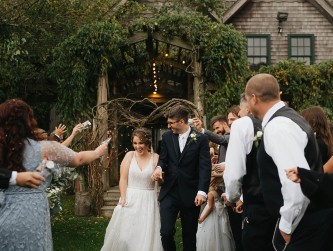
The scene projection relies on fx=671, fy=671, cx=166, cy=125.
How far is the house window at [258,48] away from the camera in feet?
78.0

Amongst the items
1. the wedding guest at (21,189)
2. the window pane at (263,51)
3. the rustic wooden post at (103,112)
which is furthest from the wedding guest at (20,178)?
the window pane at (263,51)

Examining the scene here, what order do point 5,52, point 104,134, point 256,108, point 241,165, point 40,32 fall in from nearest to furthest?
point 256,108 < point 241,165 < point 5,52 < point 104,134 < point 40,32

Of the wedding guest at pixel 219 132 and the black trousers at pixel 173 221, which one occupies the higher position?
the wedding guest at pixel 219 132

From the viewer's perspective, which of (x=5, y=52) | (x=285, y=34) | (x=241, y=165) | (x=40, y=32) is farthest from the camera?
(x=285, y=34)

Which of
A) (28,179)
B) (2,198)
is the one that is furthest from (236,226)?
(28,179)

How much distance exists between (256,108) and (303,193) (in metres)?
0.88

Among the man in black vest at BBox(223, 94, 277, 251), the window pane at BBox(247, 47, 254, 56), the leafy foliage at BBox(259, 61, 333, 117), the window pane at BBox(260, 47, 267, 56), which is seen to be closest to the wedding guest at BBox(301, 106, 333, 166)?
the man in black vest at BBox(223, 94, 277, 251)

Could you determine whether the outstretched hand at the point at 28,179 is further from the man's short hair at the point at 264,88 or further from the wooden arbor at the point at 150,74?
the wooden arbor at the point at 150,74

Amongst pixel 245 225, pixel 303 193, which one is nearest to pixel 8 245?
pixel 245 225

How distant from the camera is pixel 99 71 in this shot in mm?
16406

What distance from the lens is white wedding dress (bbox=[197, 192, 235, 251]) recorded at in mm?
9531

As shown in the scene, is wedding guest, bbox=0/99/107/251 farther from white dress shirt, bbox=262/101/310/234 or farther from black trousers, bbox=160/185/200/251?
black trousers, bbox=160/185/200/251

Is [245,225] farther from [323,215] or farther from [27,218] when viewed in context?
[27,218]

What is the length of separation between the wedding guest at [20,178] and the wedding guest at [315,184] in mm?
2036
